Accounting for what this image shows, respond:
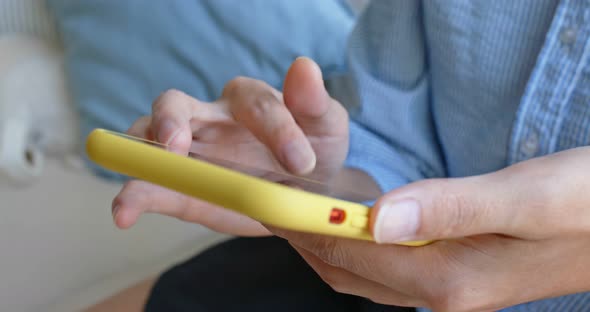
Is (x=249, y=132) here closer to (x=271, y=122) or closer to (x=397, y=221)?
(x=271, y=122)

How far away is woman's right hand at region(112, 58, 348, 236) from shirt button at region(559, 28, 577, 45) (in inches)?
7.0

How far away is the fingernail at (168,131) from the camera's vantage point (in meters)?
0.37

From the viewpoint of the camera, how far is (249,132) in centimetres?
44

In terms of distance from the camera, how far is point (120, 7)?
719mm

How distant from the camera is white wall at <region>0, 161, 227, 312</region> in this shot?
30.2 inches

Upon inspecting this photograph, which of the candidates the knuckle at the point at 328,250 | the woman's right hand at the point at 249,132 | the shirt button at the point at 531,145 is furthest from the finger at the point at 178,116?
the shirt button at the point at 531,145

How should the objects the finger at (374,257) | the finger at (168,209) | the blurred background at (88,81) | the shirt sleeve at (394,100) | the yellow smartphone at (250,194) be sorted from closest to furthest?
the yellow smartphone at (250,194) → the finger at (374,257) → the finger at (168,209) → the shirt sleeve at (394,100) → the blurred background at (88,81)

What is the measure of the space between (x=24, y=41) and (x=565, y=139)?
717 mm

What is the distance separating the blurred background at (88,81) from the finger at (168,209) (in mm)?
235

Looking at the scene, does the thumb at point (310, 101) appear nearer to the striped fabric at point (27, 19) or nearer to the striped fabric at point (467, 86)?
the striped fabric at point (467, 86)

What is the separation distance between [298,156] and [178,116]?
10cm

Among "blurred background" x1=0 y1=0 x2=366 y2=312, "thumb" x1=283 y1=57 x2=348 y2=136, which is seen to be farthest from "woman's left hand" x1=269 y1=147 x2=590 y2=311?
"blurred background" x1=0 y1=0 x2=366 y2=312

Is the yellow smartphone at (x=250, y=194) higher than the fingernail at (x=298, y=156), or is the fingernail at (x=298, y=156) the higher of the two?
the yellow smartphone at (x=250, y=194)

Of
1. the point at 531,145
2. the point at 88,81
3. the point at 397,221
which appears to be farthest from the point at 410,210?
the point at 88,81
